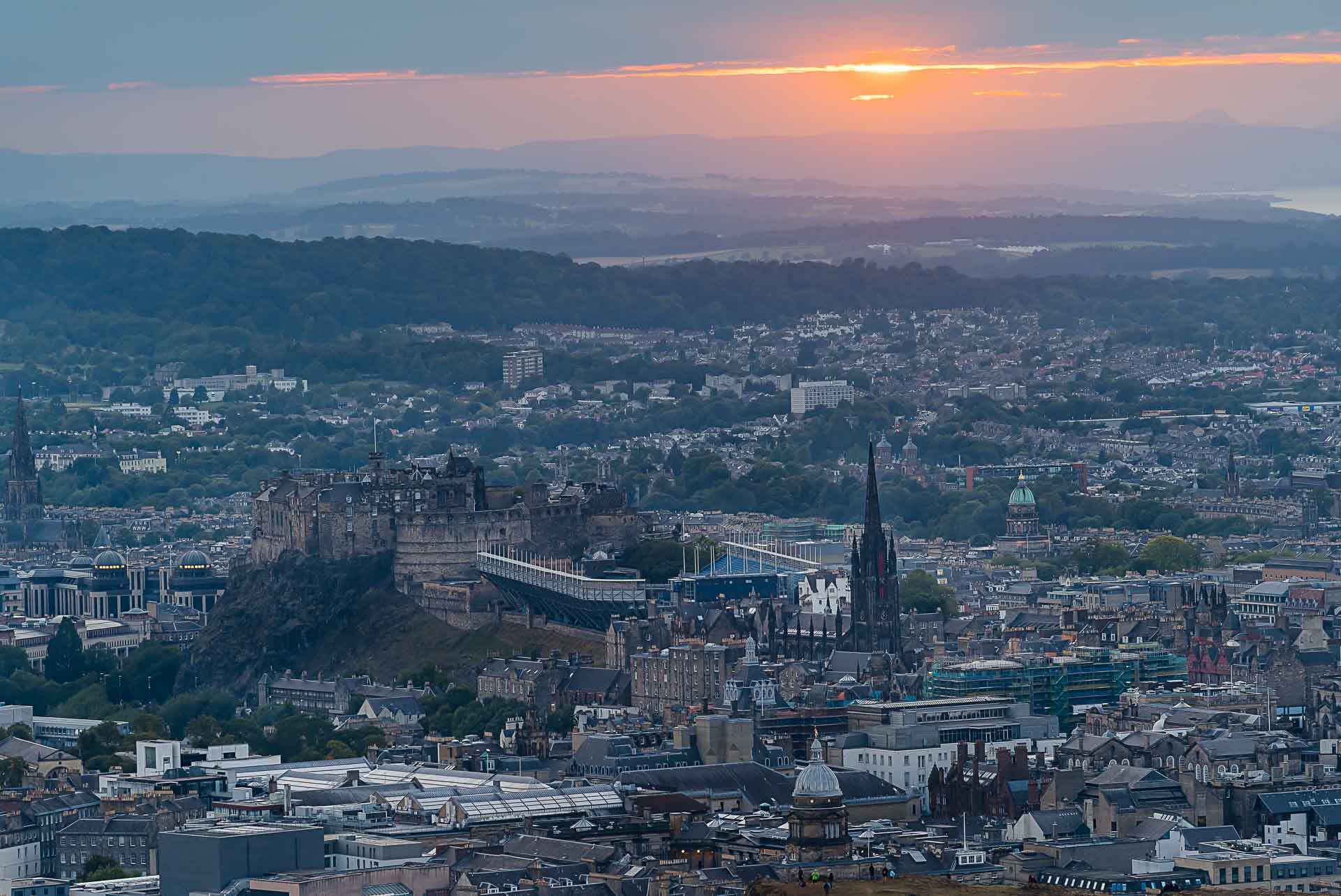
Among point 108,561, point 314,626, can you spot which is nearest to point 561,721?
point 314,626

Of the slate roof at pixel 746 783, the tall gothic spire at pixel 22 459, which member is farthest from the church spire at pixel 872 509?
the tall gothic spire at pixel 22 459

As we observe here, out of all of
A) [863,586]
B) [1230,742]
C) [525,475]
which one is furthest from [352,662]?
[525,475]

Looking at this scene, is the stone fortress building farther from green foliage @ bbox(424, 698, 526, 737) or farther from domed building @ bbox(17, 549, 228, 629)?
green foliage @ bbox(424, 698, 526, 737)

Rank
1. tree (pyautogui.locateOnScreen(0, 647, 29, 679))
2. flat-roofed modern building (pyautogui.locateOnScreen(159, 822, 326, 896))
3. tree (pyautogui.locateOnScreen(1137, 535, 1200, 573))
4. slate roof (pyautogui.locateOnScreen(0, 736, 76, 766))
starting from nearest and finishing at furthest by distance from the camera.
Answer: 1. flat-roofed modern building (pyautogui.locateOnScreen(159, 822, 326, 896))
2. slate roof (pyautogui.locateOnScreen(0, 736, 76, 766))
3. tree (pyautogui.locateOnScreen(0, 647, 29, 679))
4. tree (pyautogui.locateOnScreen(1137, 535, 1200, 573))

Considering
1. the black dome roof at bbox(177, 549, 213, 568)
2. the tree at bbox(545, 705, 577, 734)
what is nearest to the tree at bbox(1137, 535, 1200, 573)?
the black dome roof at bbox(177, 549, 213, 568)

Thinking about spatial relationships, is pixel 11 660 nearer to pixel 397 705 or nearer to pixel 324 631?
pixel 324 631
